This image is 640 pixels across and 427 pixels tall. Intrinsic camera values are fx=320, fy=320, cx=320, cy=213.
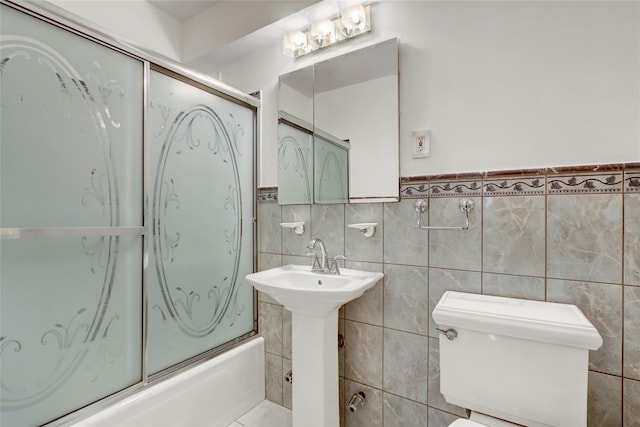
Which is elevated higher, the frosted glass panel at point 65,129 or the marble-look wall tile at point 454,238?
the frosted glass panel at point 65,129

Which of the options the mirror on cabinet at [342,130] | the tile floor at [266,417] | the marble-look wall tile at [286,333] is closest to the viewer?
the mirror on cabinet at [342,130]

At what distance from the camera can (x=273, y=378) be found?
6.58 feet

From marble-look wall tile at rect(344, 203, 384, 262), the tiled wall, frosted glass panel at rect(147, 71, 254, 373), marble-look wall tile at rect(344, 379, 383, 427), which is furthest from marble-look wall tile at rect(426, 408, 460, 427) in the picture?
frosted glass panel at rect(147, 71, 254, 373)

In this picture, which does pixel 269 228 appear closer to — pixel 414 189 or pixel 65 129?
pixel 414 189

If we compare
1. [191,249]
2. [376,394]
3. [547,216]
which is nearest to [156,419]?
[191,249]

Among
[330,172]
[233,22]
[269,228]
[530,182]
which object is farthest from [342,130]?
[233,22]

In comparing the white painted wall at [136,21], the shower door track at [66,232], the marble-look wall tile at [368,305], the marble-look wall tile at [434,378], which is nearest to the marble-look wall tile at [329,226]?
the marble-look wall tile at [368,305]

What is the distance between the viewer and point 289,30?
6.10 ft

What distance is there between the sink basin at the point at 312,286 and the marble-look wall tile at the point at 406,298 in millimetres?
80

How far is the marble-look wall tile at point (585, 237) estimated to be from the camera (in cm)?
114

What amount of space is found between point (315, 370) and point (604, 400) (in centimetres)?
110

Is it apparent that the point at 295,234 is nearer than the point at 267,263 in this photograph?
Yes

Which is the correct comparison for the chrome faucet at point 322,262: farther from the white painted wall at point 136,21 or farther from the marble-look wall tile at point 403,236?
the white painted wall at point 136,21

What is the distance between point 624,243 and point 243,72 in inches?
85.0
